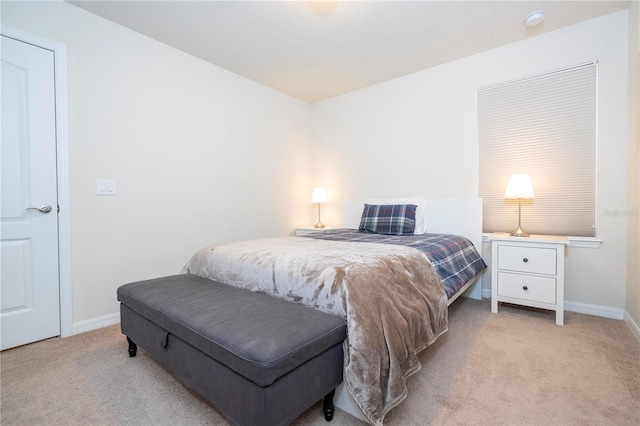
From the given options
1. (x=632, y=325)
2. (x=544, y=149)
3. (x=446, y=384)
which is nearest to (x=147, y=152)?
(x=446, y=384)

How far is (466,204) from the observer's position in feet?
9.74

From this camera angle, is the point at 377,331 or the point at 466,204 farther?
the point at 466,204

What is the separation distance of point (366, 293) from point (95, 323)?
2.22 m

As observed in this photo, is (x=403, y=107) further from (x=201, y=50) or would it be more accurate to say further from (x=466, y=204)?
→ (x=201, y=50)

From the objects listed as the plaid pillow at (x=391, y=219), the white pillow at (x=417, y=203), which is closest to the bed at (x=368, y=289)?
the plaid pillow at (x=391, y=219)

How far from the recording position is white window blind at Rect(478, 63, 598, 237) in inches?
98.4

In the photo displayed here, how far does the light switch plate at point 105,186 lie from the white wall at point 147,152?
0.13 feet

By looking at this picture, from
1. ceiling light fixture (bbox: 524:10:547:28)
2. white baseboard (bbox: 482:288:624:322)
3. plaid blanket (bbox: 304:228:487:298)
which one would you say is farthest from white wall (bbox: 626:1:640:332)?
plaid blanket (bbox: 304:228:487:298)

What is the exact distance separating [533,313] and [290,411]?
7.89ft

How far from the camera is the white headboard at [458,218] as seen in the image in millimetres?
2910

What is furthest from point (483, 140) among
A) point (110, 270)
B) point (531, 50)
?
point (110, 270)

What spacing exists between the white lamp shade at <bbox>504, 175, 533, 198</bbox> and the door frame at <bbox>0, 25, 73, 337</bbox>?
349cm

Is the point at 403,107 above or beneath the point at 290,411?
above

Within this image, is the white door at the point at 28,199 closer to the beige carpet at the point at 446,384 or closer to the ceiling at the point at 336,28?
the beige carpet at the point at 446,384
